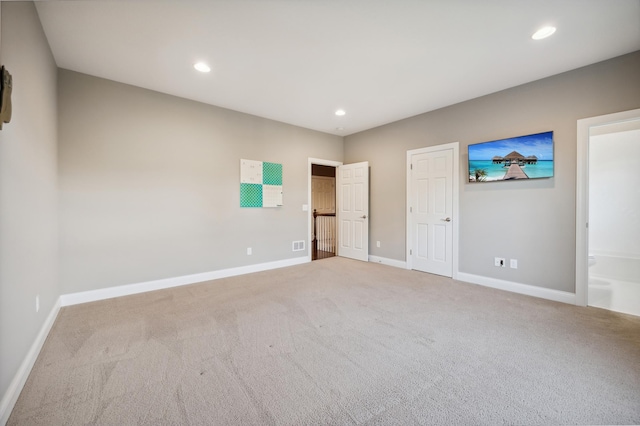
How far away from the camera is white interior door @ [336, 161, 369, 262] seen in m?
5.46

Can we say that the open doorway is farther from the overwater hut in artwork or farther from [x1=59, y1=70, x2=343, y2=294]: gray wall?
the overwater hut in artwork

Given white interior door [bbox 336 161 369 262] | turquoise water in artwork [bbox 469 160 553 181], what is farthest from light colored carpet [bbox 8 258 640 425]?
white interior door [bbox 336 161 369 262]

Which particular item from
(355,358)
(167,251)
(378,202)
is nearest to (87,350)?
(167,251)

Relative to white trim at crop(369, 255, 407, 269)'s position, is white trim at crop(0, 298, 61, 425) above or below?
below

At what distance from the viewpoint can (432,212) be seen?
4.43 metres

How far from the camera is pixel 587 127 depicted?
2984 millimetres

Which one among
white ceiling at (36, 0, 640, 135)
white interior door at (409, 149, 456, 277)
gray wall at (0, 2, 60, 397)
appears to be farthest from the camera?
white interior door at (409, 149, 456, 277)

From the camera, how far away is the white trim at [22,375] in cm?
144

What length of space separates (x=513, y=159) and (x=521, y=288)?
1.73 m

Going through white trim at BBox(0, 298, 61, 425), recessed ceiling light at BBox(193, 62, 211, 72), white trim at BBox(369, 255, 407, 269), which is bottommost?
white trim at BBox(0, 298, 61, 425)

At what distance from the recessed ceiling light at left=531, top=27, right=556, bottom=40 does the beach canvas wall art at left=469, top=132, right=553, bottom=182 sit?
1.26 metres

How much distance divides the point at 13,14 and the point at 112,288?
112 inches

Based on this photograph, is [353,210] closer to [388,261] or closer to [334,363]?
[388,261]

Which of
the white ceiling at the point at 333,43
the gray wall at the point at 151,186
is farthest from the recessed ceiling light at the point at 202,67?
the gray wall at the point at 151,186
